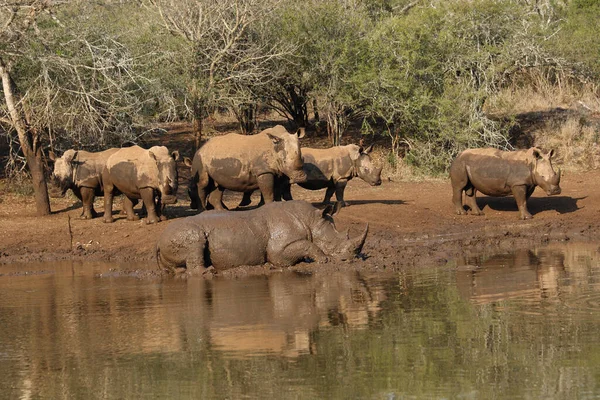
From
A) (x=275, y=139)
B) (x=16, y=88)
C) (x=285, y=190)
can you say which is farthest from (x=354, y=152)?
(x=16, y=88)

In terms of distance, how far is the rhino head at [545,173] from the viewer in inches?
774

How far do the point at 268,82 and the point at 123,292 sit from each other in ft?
46.4

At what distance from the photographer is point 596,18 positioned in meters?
36.9

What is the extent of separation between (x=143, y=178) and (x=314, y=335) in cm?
949

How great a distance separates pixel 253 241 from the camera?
48.8 ft

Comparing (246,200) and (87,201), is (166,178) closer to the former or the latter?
(87,201)

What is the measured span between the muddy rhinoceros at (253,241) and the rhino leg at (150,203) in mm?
4328

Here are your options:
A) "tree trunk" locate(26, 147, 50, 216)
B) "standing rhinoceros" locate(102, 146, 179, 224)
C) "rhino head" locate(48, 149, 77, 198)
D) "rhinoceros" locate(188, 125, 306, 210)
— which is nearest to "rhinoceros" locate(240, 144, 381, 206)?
"rhinoceros" locate(188, 125, 306, 210)

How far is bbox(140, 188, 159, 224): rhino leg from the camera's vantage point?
19.4m

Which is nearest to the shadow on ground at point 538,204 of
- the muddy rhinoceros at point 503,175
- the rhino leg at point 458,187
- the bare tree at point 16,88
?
the muddy rhinoceros at point 503,175

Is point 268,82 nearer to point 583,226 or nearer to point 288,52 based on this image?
point 288,52

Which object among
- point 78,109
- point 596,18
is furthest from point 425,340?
point 596,18

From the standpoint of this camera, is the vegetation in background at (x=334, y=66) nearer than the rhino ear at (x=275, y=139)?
No

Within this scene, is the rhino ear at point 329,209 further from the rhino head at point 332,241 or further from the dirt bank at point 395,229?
the dirt bank at point 395,229
